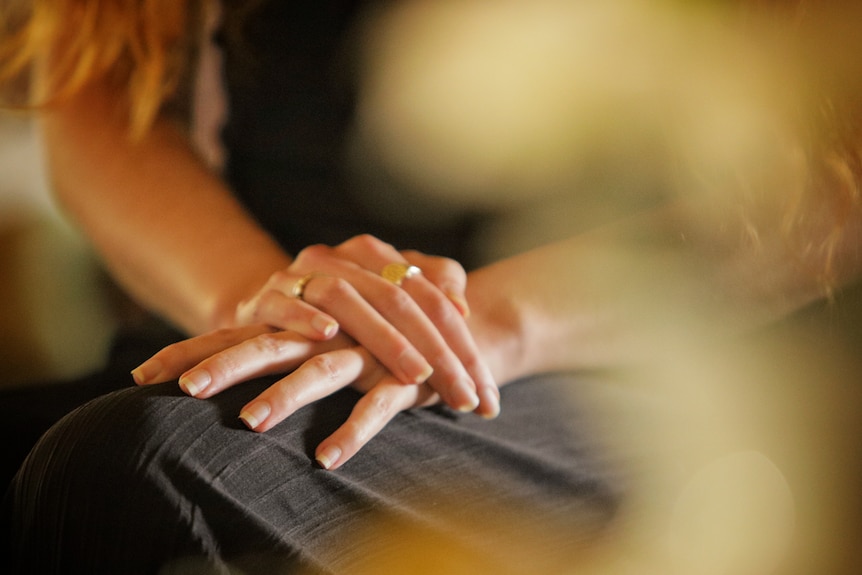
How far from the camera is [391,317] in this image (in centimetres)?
69

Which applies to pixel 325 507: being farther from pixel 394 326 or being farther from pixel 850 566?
pixel 850 566

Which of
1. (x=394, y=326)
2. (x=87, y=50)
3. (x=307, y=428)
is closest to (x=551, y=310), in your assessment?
(x=394, y=326)

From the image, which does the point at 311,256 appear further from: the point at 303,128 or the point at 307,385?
the point at 303,128

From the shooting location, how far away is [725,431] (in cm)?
79

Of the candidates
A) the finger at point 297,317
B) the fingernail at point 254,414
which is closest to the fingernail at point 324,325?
the finger at point 297,317

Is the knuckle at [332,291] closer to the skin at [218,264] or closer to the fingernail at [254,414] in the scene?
the skin at [218,264]

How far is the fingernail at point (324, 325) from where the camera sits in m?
0.66

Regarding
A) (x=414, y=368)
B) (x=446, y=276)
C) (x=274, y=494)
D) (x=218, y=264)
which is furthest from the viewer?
(x=218, y=264)

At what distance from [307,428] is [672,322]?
42cm

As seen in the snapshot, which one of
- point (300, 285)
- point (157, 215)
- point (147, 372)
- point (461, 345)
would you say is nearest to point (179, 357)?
point (147, 372)

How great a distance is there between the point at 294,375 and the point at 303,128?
47 cm

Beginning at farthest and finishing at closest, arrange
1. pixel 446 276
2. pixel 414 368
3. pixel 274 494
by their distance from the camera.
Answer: pixel 446 276, pixel 414 368, pixel 274 494

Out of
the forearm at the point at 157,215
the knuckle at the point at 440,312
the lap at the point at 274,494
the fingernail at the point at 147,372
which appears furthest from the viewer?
the forearm at the point at 157,215

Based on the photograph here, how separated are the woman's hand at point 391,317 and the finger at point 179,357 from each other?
0.18 ft
